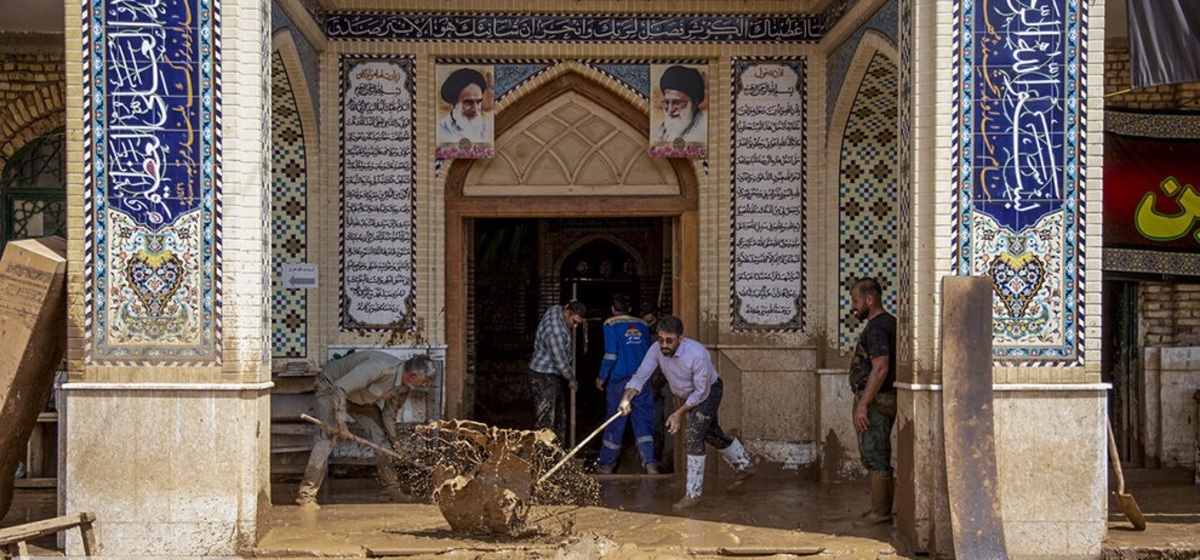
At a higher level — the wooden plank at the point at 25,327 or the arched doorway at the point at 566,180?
the arched doorway at the point at 566,180

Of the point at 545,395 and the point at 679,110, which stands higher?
the point at 679,110

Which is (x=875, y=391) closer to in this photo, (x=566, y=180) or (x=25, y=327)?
(x=566, y=180)

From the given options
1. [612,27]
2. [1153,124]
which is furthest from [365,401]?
[1153,124]

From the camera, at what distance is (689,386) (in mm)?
9148

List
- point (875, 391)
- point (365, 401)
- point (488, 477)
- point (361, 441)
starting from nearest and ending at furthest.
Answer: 1. point (488, 477)
2. point (875, 391)
3. point (361, 441)
4. point (365, 401)

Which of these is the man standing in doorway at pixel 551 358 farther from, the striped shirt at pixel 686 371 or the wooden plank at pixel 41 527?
the wooden plank at pixel 41 527

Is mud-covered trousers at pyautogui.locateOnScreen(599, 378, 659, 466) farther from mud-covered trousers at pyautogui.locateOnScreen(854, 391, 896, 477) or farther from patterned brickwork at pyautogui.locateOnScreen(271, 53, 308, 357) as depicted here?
mud-covered trousers at pyautogui.locateOnScreen(854, 391, 896, 477)

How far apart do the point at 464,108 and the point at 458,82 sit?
0.72ft

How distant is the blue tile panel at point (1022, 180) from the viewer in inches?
285

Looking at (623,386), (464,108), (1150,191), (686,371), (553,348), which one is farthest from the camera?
(623,386)

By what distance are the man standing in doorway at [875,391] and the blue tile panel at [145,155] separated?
160 inches

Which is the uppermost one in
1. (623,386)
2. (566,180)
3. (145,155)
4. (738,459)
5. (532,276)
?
(566,180)

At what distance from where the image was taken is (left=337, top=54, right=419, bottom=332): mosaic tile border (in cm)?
1017

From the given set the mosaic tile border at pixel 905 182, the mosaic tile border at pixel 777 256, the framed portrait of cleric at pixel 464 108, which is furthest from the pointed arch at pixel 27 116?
the mosaic tile border at pixel 905 182
